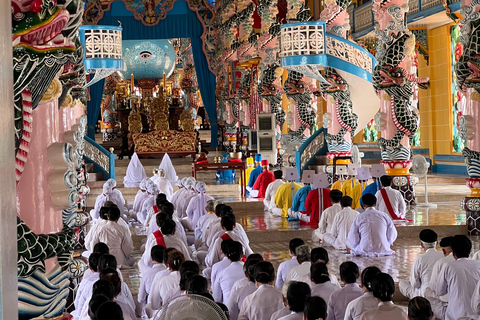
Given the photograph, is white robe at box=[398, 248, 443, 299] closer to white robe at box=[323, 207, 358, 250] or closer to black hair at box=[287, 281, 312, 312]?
black hair at box=[287, 281, 312, 312]

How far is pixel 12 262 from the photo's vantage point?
1.76m

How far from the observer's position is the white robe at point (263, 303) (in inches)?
187

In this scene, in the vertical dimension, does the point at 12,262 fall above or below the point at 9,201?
below

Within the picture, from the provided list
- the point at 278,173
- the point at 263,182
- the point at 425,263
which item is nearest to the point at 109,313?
the point at 425,263

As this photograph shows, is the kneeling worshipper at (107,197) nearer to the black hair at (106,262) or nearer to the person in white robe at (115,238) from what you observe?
the person in white robe at (115,238)

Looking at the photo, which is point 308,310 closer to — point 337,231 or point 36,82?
point 36,82

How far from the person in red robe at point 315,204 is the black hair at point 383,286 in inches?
246

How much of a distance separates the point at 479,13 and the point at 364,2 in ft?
38.5

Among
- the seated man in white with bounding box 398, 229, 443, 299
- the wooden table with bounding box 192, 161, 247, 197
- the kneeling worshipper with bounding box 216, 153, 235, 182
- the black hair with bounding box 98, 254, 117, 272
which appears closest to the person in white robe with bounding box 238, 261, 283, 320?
the black hair with bounding box 98, 254, 117, 272

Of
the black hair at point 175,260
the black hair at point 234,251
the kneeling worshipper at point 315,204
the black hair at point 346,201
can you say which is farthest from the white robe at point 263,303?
the kneeling worshipper at point 315,204

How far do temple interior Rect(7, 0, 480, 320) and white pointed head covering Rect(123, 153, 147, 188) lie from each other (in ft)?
→ 0.11

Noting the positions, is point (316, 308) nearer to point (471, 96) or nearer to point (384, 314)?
point (384, 314)

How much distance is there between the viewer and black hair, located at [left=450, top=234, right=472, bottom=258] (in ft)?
17.1

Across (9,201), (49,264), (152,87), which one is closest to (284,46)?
(49,264)
